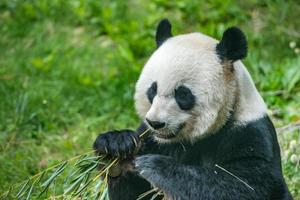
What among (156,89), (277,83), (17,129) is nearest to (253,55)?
(277,83)

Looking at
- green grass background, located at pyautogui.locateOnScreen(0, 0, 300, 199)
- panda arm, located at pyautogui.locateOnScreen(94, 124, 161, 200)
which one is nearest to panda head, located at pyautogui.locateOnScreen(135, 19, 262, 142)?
panda arm, located at pyautogui.locateOnScreen(94, 124, 161, 200)

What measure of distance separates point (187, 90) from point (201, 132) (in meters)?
0.38

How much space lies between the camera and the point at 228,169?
5.58 metres

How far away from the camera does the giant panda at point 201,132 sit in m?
5.55

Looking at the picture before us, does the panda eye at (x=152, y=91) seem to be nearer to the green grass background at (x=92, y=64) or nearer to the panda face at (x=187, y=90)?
the panda face at (x=187, y=90)

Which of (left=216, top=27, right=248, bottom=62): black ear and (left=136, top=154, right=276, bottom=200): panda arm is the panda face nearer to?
(left=216, top=27, right=248, bottom=62): black ear

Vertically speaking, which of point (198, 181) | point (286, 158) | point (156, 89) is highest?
point (156, 89)

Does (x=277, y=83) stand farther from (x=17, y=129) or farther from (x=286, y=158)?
(x=17, y=129)

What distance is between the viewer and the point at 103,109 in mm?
9430

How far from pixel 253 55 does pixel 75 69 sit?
101 inches

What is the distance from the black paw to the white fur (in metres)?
0.22

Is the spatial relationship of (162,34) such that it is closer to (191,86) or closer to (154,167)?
(191,86)

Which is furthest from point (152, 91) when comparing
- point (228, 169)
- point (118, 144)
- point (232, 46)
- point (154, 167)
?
point (228, 169)

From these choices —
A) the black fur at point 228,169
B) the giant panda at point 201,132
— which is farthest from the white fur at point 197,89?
the black fur at point 228,169
